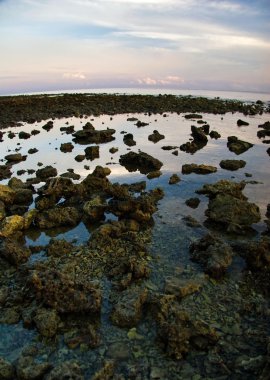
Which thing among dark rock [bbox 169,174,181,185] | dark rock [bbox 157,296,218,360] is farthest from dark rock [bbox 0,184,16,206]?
dark rock [bbox 157,296,218,360]

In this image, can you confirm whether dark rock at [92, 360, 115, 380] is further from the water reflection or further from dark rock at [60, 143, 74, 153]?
dark rock at [60, 143, 74, 153]

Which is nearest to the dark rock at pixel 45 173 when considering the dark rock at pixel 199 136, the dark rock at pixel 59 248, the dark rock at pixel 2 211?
the dark rock at pixel 2 211

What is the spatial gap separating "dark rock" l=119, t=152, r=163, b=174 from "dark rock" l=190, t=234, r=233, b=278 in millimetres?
13253

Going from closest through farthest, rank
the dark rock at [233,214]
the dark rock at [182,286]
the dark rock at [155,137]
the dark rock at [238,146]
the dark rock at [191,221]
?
1. the dark rock at [182,286]
2. the dark rock at [233,214]
3. the dark rock at [191,221]
4. the dark rock at [238,146]
5. the dark rock at [155,137]

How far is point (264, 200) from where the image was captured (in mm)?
20047

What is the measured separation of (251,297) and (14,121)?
173ft

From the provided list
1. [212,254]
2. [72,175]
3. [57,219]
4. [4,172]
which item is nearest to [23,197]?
[57,219]

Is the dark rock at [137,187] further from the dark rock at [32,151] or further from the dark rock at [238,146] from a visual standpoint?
the dark rock at [32,151]

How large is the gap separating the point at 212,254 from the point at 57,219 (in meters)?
7.70

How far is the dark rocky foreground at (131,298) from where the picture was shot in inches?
342

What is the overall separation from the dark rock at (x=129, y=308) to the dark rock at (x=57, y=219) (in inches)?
263

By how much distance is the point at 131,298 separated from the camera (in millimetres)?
10695

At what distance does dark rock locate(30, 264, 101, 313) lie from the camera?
10.3 metres

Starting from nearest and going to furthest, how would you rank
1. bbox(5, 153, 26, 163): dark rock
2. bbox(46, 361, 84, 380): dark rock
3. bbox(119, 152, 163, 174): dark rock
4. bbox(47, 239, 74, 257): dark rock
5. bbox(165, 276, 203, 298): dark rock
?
bbox(46, 361, 84, 380): dark rock, bbox(165, 276, 203, 298): dark rock, bbox(47, 239, 74, 257): dark rock, bbox(119, 152, 163, 174): dark rock, bbox(5, 153, 26, 163): dark rock
